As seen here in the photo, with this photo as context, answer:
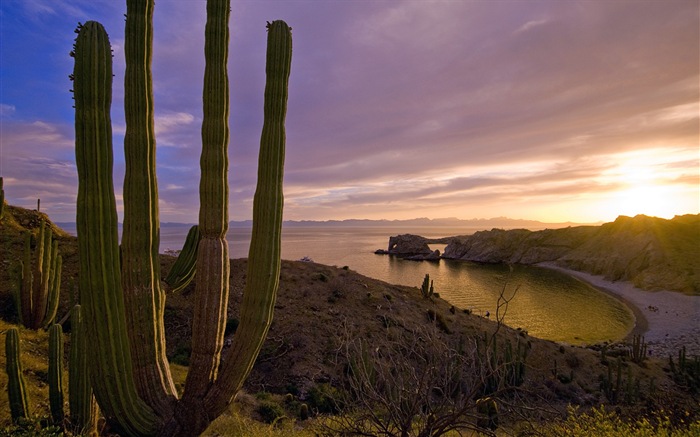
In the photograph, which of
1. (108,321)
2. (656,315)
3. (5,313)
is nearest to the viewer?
(108,321)

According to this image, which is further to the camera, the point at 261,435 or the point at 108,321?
the point at 261,435

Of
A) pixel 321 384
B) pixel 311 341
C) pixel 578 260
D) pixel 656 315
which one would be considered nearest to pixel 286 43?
pixel 321 384

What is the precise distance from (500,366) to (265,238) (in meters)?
4.55

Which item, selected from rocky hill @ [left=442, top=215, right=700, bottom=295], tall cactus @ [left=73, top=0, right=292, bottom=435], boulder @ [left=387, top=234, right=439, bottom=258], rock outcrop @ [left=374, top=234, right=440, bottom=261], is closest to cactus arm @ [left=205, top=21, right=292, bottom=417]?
tall cactus @ [left=73, top=0, right=292, bottom=435]

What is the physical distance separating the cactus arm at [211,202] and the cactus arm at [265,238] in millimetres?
355

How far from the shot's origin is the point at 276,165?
634 cm

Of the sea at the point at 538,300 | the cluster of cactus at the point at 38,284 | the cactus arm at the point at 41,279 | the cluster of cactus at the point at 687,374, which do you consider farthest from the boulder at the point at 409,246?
the cactus arm at the point at 41,279

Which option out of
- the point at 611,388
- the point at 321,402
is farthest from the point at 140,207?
the point at 611,388

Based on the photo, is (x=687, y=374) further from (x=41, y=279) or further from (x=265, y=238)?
(x=41, y=279)

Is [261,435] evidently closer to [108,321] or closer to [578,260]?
[108,321]

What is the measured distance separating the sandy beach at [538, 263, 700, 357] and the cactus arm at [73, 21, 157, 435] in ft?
121

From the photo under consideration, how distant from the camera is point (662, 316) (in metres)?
39.3

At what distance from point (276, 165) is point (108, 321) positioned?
3.51 metres

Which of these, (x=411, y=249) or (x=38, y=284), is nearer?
(x=38, y=284)
